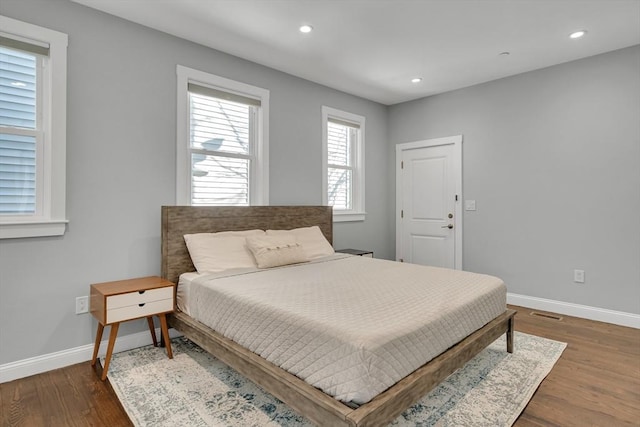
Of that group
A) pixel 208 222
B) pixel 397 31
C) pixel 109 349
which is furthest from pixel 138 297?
pixel 397 31

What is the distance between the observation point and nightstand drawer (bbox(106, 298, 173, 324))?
224cm

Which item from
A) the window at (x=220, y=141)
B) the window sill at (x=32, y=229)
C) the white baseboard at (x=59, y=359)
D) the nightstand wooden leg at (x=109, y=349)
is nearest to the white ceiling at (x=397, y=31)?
the window at (x=220, y=141)

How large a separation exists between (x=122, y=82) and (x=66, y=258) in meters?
1.41

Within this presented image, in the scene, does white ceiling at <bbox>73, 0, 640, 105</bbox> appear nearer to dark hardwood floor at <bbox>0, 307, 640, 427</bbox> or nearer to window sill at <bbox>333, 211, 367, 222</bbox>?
window sill at <bbox>333, 211, 367, 222</bbox>

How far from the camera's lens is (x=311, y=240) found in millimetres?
3586

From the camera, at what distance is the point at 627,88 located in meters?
3.25

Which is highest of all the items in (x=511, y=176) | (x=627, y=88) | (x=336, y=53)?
(x=336, y=53)

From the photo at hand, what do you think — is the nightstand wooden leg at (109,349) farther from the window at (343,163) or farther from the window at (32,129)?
the window at (343,163)

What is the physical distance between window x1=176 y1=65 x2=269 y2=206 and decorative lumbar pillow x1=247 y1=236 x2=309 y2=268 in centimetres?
63

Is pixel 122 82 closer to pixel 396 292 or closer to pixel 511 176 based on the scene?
pixel 396 292

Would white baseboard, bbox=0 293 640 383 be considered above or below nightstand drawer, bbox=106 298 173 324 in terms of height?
below

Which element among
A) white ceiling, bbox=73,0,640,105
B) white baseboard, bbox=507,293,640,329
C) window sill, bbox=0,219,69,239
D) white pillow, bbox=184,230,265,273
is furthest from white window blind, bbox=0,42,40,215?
white baseboard, bbox=507,293,640,329

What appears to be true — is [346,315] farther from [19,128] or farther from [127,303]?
[19,128]

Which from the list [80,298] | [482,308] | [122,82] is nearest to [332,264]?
[482,308]
